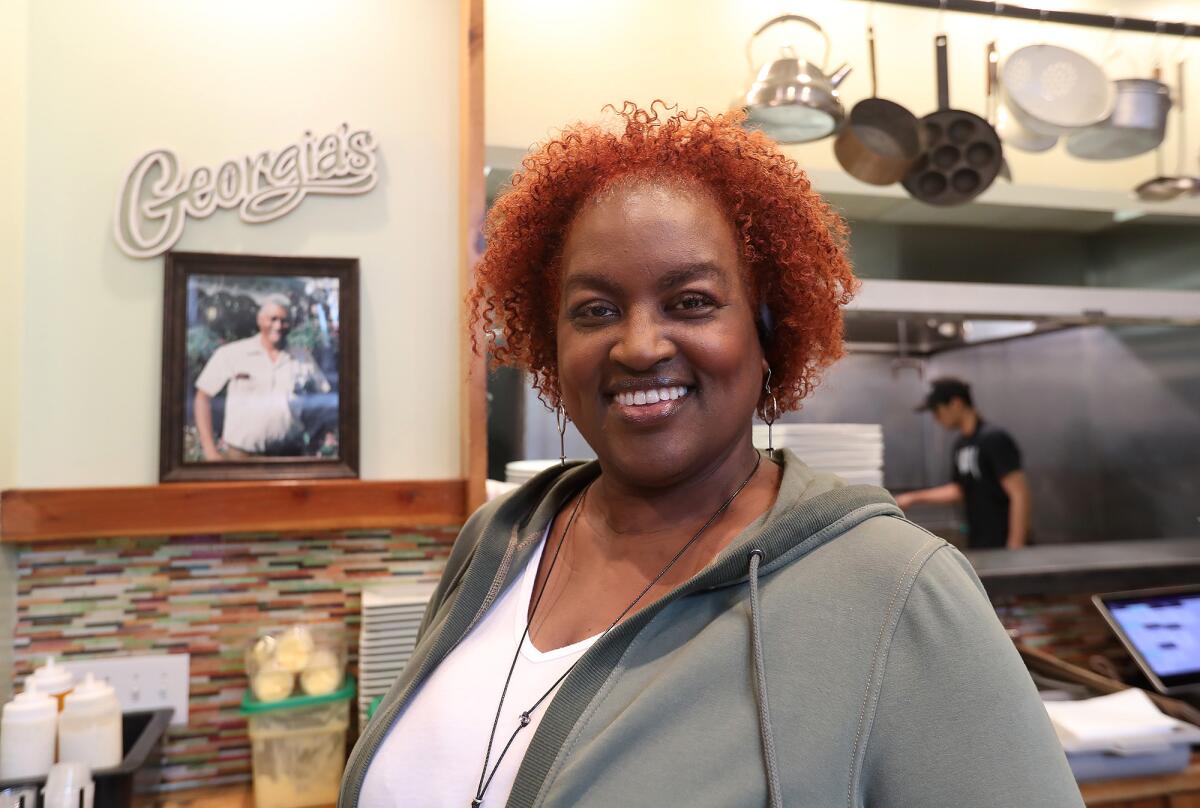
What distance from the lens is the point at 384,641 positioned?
1679 mm

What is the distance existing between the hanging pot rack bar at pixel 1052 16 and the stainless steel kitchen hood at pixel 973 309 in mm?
739

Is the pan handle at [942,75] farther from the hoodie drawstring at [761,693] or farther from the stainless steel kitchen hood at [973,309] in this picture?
the hoodie drawstring at [761,693]

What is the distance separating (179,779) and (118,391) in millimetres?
848

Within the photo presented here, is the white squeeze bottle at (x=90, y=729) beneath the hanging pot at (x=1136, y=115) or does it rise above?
beneath

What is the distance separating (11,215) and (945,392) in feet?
9.11

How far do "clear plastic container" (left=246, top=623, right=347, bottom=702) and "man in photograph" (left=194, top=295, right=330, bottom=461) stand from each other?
403 mm

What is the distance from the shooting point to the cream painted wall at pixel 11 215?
63.0 inches

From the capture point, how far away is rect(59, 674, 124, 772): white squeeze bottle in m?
1.39

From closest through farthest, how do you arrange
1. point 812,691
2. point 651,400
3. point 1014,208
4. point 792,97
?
point 812,691 → point 651,400 → point 792,97 → point 1014,208

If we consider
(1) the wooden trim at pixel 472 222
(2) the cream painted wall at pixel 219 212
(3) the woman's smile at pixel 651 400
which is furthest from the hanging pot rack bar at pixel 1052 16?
(3) the woman's smile at pixel 651 400

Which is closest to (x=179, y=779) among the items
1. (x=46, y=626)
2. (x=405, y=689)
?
(x=46, y=626)

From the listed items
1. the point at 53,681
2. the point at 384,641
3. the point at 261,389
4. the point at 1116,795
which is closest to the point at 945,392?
the point at 1116,795

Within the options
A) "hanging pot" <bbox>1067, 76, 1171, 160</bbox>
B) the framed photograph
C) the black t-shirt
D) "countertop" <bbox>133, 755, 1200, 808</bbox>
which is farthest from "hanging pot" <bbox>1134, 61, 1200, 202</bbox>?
the framed photograph

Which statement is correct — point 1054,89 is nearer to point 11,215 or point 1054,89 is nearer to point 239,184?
point 239,184
